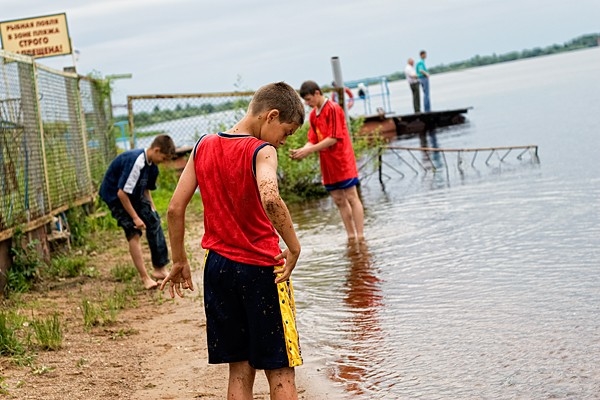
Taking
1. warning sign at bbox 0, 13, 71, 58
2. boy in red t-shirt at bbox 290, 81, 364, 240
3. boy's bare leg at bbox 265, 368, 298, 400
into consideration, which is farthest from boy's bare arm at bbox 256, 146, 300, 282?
warning sign at bbox 0, 13, 71, 58

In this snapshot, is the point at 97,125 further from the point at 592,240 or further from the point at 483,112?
the point at 483,112

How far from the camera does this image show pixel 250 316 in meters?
4.36

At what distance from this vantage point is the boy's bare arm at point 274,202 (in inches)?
163

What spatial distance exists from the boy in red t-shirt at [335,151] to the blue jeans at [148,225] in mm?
1939

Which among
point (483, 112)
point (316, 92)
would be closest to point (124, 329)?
point (316, 92)

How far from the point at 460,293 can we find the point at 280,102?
148 inches

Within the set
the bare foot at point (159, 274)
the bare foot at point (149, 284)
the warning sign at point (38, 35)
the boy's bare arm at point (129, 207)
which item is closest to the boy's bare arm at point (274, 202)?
the boy's bare arm at point (129, 207)

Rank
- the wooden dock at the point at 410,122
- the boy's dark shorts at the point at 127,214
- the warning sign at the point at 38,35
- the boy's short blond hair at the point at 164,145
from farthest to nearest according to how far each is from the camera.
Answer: the wooden dock at the point at 410,122 < the warning sign at the point at 38,35 < the boy's dark shorts at the point at 127,214 < the boy's short blond hair at the point at 164,145

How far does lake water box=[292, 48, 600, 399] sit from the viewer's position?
5.54 m

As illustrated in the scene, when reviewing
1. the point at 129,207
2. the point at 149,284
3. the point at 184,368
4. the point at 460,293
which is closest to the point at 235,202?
the point at 184,368

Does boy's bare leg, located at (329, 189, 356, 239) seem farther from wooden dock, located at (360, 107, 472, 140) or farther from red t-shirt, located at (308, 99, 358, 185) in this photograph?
wooden dock, located at (360, 107, 472, 140)

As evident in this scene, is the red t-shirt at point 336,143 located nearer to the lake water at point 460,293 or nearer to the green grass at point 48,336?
the lake water at point 460,293

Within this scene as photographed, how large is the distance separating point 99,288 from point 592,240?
4922 mm

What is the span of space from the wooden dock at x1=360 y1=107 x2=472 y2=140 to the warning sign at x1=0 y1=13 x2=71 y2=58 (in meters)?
19.0
